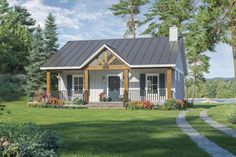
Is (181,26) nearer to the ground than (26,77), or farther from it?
farther from it

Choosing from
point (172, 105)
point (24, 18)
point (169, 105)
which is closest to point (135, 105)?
point (169, 105)

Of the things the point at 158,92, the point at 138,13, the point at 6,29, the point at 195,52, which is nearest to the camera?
the point at 195,52

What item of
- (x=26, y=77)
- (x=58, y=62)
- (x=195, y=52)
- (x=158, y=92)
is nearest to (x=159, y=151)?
(x=195, y=52)

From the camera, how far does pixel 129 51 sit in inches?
1254

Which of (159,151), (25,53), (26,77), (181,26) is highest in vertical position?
(181,26)

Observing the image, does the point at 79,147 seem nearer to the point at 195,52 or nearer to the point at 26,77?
the point at 195,52

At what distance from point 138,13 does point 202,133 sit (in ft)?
137

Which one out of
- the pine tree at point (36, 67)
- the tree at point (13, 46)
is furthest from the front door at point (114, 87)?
the tree at point (13, 46)

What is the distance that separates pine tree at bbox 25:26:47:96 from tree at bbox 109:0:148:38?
18101 millimetres

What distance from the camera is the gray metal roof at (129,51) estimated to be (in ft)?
96.7

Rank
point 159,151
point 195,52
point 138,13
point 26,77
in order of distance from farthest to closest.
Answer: point 138,13
point 26,77
point 195,52
point 159,151

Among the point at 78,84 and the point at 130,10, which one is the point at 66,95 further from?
the point at 130,10

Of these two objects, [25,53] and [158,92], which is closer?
[158,92]

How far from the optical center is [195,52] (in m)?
20.6
